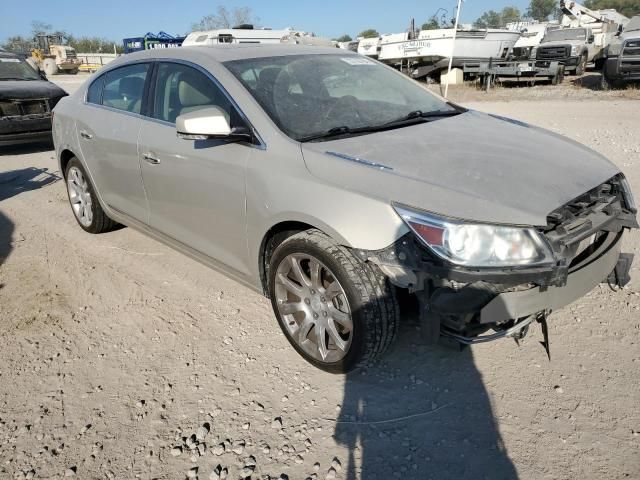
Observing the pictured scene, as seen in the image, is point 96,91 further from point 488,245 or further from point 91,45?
point 91,45

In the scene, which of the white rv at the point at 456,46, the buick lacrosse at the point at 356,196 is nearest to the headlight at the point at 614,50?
the white rv at the point at 456,46

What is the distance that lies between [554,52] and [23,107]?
17.7 metres

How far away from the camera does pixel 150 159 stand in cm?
359

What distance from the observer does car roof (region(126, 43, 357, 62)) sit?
3451 mm

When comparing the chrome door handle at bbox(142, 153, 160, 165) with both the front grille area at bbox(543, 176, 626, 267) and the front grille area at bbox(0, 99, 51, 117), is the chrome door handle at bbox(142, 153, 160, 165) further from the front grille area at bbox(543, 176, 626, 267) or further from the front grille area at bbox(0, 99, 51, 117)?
the front grille area at bbox(0, 99, 51, 117)

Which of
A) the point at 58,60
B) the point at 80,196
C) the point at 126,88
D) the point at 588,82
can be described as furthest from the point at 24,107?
the point at 58,60

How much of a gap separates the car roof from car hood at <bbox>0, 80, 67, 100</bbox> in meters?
6.39

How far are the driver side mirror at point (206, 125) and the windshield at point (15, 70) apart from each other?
29.4 ft

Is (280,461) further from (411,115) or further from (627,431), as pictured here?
(411,115)

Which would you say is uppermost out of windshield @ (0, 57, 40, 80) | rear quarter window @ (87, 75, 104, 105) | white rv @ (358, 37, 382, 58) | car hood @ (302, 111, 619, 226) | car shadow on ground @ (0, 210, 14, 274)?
white rv @ (358, 37, 382, 58)

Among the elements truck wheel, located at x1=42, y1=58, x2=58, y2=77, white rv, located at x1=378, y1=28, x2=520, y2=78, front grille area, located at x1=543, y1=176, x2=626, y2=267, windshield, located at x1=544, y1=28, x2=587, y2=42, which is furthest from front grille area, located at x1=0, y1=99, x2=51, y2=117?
truck wheel, located at x1=42, y1=58, x2=58, y2=77

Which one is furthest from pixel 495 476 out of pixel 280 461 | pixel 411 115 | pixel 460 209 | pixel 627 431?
pixel 411 115

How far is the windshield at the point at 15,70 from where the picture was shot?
983cm

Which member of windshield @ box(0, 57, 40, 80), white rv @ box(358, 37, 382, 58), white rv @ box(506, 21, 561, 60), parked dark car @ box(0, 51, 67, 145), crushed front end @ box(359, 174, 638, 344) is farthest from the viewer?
white rv @ box(358, 37, 382, 58)
